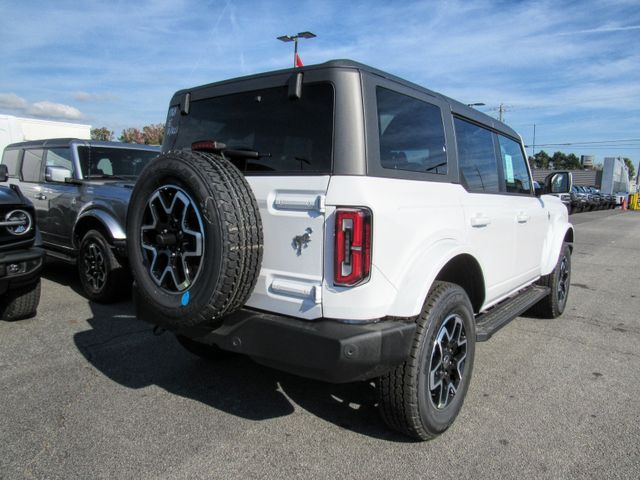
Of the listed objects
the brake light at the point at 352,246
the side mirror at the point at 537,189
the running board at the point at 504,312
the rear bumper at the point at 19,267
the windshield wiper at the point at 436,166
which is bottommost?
the running board at the point at 504,312

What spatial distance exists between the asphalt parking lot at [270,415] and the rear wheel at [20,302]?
0.10m

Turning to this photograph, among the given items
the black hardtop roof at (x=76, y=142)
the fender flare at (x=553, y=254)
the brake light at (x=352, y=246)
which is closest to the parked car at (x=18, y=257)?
the black hardtop roof at (x=76, y=142)

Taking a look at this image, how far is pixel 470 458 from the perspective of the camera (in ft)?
8.63

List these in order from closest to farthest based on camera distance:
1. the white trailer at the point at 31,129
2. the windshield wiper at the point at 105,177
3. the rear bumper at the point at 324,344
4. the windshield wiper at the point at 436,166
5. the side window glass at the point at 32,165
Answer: the rear bumper at the point at 324,344 → the windshield wiper at the point at 436,166 → the windshield wiper at the point at 105,177 → the side window glass at the point at 32,165 → the white trailer at the point at 31,129

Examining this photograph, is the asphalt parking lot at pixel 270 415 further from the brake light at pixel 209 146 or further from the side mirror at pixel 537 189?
the brake light at pixel 209 146

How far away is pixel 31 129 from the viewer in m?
14.1

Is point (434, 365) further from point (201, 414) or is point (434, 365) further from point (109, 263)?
point (109, 263)

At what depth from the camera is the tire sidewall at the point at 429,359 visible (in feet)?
8.50

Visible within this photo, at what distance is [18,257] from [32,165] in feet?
10.6

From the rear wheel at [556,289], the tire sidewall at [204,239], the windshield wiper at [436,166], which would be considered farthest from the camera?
the rear wheel at [556,289]

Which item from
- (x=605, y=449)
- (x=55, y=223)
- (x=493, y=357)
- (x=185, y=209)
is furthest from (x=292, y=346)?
(x=55, y=223)

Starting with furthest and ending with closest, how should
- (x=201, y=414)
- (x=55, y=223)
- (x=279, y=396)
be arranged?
(x=55, y=223) < (x=279, y=396) < (x=201, y=414)

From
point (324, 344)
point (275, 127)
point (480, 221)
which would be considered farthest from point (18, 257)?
point (480, 221)

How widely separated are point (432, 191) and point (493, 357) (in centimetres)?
201
